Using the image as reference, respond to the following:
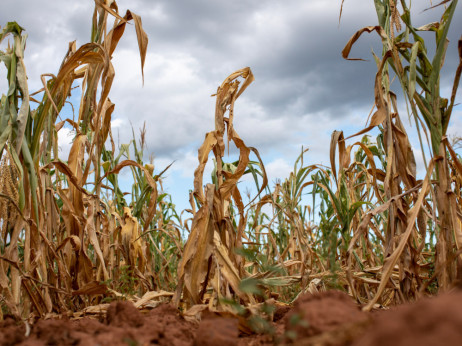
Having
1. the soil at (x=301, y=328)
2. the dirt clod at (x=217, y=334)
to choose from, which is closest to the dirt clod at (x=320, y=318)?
the soil at (x=301, y=328)

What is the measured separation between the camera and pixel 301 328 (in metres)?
0.89

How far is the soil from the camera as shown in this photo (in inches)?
23.5

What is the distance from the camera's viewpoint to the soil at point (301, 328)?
1.96ft

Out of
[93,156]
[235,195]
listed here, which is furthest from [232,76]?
[93,156]

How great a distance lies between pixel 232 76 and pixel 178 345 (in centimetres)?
123

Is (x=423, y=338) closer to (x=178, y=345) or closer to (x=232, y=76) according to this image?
(x=178, y=345)

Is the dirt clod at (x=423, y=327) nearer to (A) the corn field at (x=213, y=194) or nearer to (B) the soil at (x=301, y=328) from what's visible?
(B) the soil at (x=301, y=328)

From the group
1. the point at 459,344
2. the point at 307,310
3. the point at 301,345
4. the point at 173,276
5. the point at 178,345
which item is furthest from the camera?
the point at 173,276

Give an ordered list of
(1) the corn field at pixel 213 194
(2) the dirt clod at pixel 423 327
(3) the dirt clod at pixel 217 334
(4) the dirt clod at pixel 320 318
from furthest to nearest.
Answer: (1) the corn field at pixel 213 194
(3) the dirt clod at pixel 217 334
(4) the dirt clod at pixel 320 318
(2) the dirt clod at pixel 423 327

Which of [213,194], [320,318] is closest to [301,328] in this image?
[320,318]

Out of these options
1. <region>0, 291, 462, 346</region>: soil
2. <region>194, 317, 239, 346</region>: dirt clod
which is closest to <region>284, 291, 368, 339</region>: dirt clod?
<region>0, 291, 462, 346</region>: soil

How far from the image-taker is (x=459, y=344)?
21.8 inches

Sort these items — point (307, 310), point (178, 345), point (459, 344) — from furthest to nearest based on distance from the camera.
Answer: point (178, 345) < point (307, 310) < point (459, 344)

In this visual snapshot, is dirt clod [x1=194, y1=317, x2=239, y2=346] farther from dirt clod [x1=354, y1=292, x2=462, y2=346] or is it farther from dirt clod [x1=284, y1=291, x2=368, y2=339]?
dirt clod [x1=354, y1=292, x2=462, y2=346]
